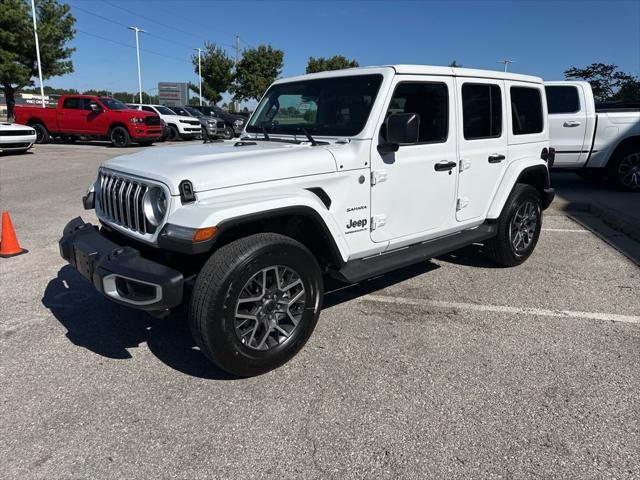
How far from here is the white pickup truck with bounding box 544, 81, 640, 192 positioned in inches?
356

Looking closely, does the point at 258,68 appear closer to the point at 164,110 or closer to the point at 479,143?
the point at 164,110

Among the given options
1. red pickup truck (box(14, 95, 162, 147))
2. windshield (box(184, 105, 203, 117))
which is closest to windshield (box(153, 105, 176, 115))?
windshield (box(184, 105, 203, 117))

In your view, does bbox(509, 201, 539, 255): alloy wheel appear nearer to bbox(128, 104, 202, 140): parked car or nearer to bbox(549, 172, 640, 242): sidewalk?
bbox(549, 172, 640, 242): sidewalk

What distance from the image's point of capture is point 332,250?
3.39 m

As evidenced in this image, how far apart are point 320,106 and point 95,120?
57.0 ft

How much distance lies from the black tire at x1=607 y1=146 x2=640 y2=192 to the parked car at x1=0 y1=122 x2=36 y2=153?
15.8 meters

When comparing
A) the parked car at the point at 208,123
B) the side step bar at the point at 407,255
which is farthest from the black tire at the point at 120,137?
the side step bar at the point at 407,255

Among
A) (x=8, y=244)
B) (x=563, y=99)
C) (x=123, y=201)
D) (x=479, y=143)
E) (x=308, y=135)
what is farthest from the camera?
(x=563, y=99)

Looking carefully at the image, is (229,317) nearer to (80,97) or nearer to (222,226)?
(222,226)

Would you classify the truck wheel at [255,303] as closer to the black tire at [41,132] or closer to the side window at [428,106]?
the side window at [428,106]

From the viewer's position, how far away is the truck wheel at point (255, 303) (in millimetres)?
2764

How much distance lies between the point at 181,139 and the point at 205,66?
23.4 m

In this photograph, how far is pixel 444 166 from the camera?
4082mm

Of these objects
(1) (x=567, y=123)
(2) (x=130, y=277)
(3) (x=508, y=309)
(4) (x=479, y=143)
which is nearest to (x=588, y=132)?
(1) (x=567, y=123)
